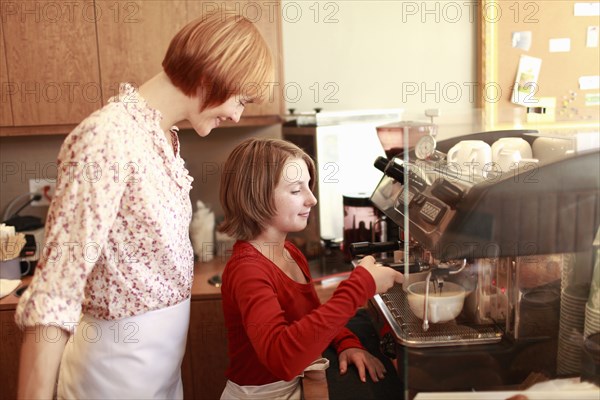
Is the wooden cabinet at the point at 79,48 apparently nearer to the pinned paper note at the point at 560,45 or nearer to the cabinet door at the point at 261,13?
the cabinet door at the point at 261,13

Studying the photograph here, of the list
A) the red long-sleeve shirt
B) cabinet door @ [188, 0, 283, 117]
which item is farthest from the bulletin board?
the red long-sleeve shirt

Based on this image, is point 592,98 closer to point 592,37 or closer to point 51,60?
point 592,37

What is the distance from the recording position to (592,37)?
83.4 inches

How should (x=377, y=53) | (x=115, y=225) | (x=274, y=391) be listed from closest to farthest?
(x=115, y=225) < (x=274, y=391) < (x=377, y=53)

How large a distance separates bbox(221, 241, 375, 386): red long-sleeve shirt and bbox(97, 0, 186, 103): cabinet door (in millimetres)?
1010

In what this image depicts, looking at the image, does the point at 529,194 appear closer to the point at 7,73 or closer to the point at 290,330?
the point at 290,330

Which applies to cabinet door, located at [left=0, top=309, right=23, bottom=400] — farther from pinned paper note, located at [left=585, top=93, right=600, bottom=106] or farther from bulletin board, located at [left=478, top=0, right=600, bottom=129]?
pinned paper note, located at [left=585, top=93, right=600, bottom=106]

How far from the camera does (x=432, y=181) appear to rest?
927 millimetres

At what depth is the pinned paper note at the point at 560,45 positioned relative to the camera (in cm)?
212

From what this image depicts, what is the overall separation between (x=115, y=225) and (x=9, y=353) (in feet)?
3.94

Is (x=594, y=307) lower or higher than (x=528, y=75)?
lower

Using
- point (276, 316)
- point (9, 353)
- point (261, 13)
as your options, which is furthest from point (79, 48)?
point (276, 316)

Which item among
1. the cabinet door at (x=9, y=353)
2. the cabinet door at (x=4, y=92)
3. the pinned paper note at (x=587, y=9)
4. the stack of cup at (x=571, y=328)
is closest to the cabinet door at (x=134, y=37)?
the cabinet door at (x=4, y=92)

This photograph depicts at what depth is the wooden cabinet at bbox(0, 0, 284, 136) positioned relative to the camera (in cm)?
188
